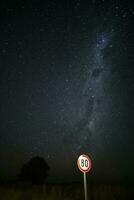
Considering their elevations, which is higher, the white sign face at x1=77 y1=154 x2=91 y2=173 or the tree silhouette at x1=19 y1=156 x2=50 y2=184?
the white sign face at x1=77 y1=154 x2=91 y2=173

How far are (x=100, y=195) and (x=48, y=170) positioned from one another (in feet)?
75.7

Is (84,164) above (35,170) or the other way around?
above

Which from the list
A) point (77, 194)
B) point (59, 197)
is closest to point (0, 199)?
point (59, 197)

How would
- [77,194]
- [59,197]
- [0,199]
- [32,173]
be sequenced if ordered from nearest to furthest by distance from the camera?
[0,199], [59,197], [77,194], [32,173]

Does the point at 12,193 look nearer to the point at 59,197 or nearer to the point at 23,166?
the point at 59,197

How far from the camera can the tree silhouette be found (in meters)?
33.5

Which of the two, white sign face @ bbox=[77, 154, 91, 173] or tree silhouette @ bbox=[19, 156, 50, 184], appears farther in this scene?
tree silhouette @ bbox=[19, 156, 50, 184]

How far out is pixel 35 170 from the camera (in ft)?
114

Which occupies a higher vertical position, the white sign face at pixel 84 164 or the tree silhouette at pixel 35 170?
the white sign face at pixel 84 164

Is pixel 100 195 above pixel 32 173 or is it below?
above

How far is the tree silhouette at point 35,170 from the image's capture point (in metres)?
33.5

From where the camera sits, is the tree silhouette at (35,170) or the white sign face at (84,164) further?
the tree silhouette at (35,170)

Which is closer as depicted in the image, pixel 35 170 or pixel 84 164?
pixel 84 164

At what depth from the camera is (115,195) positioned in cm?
1299
